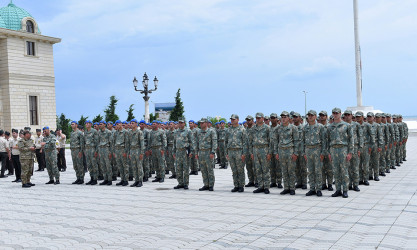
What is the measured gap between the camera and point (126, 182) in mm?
12773

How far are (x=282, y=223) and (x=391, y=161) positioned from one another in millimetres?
9734

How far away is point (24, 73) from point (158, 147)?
26097 millimetres

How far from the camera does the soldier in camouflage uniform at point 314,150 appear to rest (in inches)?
380

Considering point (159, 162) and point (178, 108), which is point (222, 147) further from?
point (178, 108)

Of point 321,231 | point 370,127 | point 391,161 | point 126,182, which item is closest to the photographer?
point 321,231

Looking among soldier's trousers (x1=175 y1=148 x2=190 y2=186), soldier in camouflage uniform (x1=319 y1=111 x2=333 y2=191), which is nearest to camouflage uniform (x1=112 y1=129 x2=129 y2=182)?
soldier's trousers (x1=175 y1=148 x2=190 y2=186)

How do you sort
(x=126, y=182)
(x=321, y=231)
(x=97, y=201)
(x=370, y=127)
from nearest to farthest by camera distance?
1. (x=321, y=231)
2. (x=97, y=201)
3. (x=370, y=127)
4. (x=126, y=182)

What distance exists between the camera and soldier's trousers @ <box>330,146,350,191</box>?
30.5 feet

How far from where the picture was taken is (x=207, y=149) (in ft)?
36.2

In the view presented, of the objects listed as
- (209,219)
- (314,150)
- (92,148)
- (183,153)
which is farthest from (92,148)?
(314,150)

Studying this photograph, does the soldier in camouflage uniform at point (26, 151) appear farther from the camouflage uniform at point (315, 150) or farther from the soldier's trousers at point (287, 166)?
the camouflage uniform at point (315, 150)

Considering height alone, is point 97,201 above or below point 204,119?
below

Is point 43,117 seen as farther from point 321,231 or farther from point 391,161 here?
point 321,231

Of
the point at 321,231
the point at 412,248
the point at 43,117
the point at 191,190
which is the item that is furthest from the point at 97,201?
the point at 43,117
